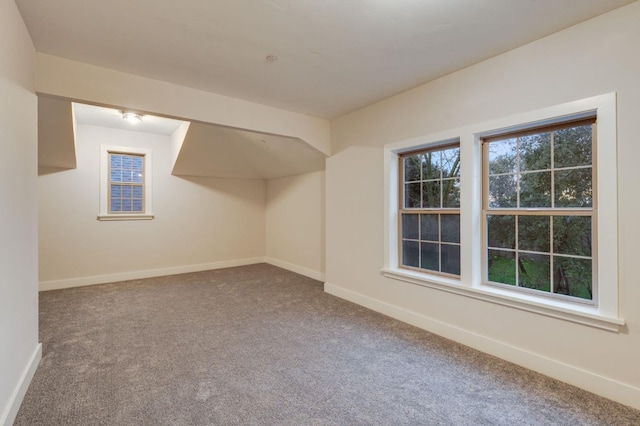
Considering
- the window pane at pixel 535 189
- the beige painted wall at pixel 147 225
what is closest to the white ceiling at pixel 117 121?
the beige painted wall at pixel 147 225

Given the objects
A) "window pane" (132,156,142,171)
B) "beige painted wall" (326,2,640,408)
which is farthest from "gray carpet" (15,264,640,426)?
"window pane" (132,156,142,171)

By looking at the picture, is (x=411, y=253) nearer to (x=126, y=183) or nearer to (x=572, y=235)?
(x=572, y=235)

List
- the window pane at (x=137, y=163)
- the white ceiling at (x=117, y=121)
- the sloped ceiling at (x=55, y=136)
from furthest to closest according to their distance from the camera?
the window pane at (x=137, y=163)
the white ceiling at (x=117, y=121)
the sloped ceiling at (x=55, y=136)

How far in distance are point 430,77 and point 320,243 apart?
127 inches

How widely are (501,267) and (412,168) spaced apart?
1.40 meters

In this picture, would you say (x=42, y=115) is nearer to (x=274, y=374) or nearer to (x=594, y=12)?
(x=274, y=374)

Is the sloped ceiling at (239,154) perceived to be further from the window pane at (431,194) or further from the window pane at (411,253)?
the window pane at (411,253)

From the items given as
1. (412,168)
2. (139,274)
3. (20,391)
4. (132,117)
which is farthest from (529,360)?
(139,274)

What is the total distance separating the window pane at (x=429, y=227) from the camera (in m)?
3.17

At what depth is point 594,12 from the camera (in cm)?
196

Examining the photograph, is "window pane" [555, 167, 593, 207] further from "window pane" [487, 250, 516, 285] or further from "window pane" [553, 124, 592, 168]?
"window pane" [487, 250, 516, 285]

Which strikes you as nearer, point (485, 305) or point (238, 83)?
point (485, 305)

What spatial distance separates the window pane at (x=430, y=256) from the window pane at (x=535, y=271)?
30.9 inches

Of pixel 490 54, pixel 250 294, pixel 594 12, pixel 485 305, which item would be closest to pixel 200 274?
pixel 250 294
